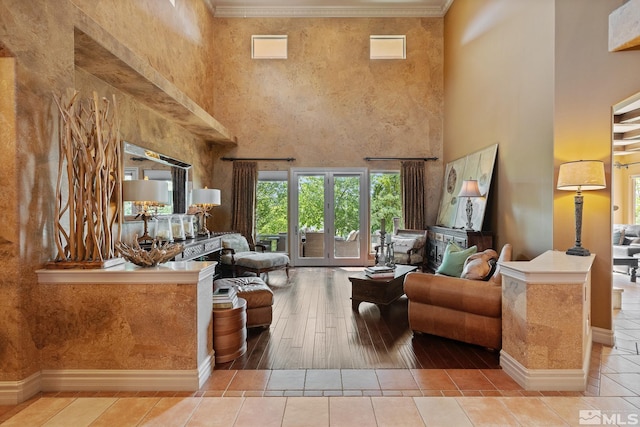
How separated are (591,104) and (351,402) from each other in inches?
143

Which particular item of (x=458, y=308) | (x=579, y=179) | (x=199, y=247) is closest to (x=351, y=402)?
(x=458, y=308)

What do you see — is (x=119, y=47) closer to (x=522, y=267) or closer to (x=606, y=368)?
(x=522, y=267)

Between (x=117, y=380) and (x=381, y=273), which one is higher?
(x=381, y=273)

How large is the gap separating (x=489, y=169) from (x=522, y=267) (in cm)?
319

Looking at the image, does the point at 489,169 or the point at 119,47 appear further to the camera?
→ the point at 489,169

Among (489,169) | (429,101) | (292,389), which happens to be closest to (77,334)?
(292,389)

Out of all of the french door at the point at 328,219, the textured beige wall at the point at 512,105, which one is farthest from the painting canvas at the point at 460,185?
the french door at the point at 328,219

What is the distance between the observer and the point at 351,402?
227 centimetres

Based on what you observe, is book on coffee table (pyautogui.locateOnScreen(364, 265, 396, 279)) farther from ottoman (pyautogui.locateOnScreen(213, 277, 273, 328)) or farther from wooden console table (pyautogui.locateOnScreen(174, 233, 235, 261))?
wooden console table (pyautogui.locateOnScreen(174, 233, 235, 261))

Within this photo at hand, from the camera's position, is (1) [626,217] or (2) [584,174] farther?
(1) [626,217]

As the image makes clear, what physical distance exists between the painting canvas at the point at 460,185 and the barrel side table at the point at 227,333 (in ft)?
13.5

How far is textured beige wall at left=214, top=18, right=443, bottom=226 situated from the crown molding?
0.39ft

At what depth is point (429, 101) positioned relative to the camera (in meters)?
7.51

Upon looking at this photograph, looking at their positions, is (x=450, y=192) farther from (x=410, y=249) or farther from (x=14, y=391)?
(x=14, y=391)
